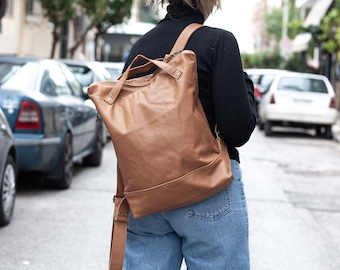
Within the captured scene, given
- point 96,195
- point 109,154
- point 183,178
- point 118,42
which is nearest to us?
point 183,178

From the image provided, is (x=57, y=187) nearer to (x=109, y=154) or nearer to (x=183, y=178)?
(x=109, y=154)

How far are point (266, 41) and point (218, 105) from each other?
10336 cm

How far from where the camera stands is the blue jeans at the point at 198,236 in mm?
2541

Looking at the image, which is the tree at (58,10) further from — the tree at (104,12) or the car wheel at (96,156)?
the car wheel at (96,156)

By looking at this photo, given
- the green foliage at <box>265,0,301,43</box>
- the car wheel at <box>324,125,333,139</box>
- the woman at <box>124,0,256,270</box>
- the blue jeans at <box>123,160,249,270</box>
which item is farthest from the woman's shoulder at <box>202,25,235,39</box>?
the green foliage at <box>265,0,301,43</box>

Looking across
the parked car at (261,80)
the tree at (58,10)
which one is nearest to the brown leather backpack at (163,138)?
the parked car at (261,80)

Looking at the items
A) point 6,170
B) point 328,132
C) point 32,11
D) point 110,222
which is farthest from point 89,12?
point 6,170

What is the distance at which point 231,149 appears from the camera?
2643 millimetres

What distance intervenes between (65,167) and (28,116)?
3.39ft

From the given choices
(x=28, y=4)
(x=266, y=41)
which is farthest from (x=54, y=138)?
(x=266, y=41)

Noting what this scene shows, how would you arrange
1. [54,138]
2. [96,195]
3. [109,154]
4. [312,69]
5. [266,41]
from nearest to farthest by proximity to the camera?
[54,138]
[96,195]
[109,154]
[312,69]
[266,41]

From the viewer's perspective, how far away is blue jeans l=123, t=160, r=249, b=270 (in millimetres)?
2541

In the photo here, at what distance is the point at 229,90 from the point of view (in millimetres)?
2477

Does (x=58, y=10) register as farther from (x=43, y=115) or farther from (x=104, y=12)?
(x=43, y=115)
